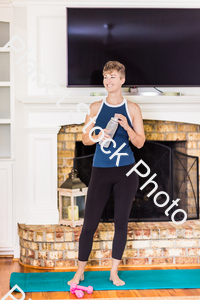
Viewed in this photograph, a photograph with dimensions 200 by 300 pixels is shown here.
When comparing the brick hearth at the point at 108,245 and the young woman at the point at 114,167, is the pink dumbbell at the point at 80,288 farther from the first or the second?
the brick hearth at the point at 108,245

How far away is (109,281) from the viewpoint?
205 cm

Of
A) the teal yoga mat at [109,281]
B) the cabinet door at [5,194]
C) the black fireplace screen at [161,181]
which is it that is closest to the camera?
the teal yoga mat at [109,281]

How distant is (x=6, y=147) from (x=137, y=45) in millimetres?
1382

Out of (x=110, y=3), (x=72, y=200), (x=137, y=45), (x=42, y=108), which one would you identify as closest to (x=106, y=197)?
(x=72, y=200)

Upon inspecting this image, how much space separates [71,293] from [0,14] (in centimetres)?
214

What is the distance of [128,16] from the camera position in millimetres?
2436

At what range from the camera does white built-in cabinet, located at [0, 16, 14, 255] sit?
2.56 metres

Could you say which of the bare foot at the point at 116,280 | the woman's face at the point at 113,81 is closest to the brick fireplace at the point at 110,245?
the bare foot at the point at 116,280

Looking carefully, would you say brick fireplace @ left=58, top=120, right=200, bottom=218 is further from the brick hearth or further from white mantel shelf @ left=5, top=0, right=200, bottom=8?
white mantel shelf @ left=5, top=0, right=200, bottom=8

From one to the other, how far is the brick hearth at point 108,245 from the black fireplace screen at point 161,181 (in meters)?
0.28

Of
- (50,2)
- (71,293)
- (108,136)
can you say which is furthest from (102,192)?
(50,2)

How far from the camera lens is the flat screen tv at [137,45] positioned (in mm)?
2406

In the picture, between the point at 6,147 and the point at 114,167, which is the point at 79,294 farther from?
the point at 6,147

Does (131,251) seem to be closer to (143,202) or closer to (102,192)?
(143,202)
